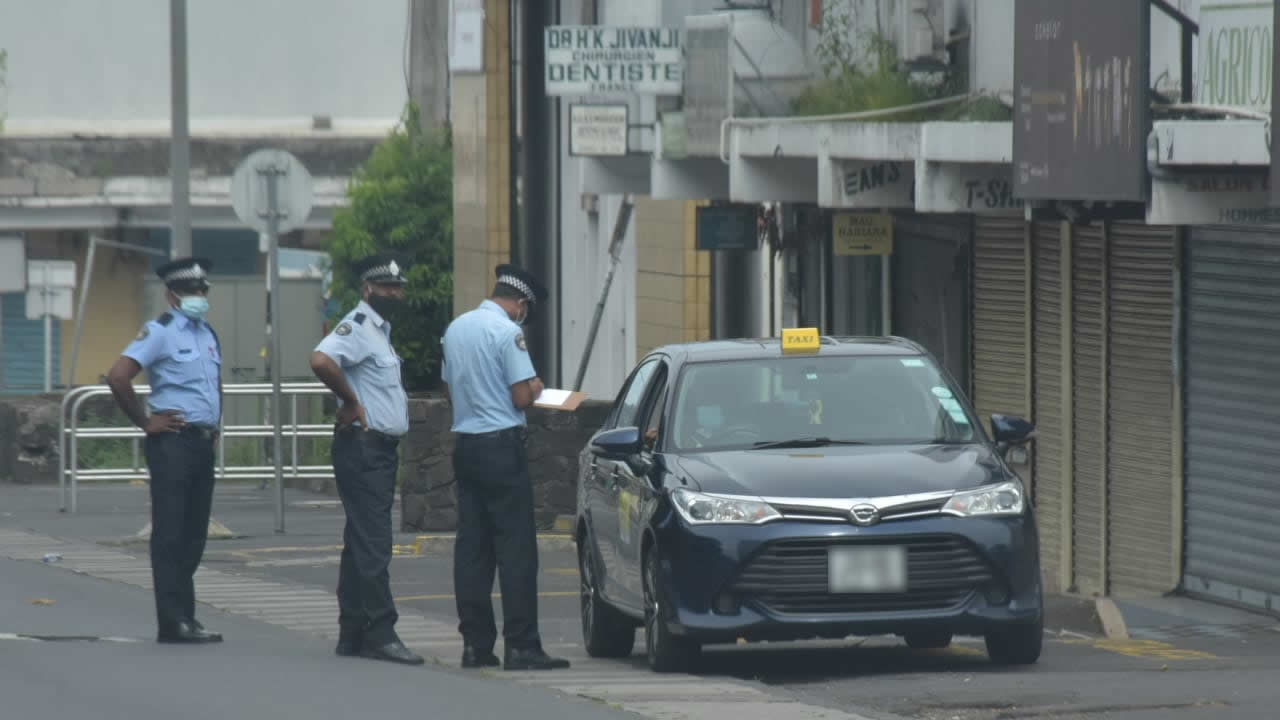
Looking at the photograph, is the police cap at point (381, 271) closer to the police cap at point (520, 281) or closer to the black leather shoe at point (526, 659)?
the police cap at point (520, 281)

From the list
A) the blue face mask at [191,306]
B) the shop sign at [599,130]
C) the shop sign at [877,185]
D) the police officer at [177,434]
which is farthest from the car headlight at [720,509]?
the shop sign at [599,130]

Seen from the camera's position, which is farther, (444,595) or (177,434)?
(444,595)

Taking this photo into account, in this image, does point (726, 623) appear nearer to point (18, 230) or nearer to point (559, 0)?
point (559, 0)

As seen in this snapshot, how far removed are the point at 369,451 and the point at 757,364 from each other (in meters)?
1.85

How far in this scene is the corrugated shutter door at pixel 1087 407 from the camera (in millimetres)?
16406

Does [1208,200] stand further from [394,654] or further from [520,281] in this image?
[394,654]

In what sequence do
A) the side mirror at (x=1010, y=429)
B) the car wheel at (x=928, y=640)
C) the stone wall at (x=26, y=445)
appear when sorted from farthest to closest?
the stone wall at (x=26, y=445)
the side mirror at (x=1010, y=429)
the car wheel at (x=928, y=640)

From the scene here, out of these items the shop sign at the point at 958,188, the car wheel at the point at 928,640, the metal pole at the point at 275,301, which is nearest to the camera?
the car wheel at the point at 928,640

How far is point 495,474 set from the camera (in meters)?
11.6

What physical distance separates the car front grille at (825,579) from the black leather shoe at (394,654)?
64.2 inches

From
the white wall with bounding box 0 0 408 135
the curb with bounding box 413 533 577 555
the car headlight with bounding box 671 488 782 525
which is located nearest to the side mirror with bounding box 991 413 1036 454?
the car headlight with bounding box 671 488 782 525

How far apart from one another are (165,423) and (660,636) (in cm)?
273

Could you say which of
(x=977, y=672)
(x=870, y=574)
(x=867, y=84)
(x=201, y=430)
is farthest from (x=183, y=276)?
(x=867, y=84)

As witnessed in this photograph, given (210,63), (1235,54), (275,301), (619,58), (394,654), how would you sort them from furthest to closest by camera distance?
(210,63) → (275,301) → (619,58) → (1235,54) → (394,654)
